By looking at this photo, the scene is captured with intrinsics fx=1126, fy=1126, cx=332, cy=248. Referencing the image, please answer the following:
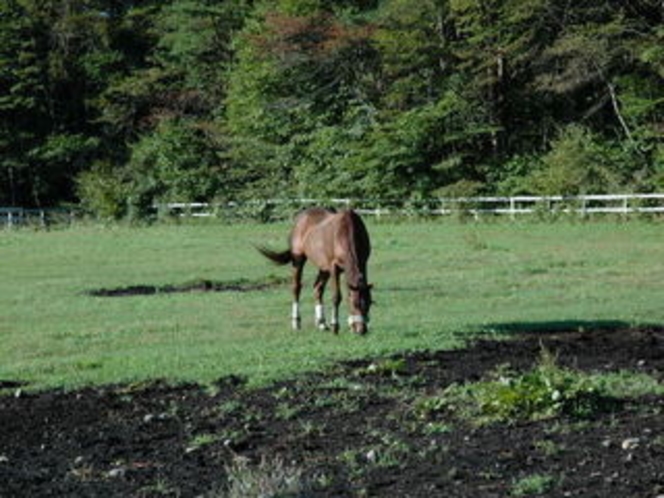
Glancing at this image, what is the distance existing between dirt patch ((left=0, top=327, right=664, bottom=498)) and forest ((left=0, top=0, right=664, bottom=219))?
109 feet

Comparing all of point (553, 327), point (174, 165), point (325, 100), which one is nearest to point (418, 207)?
point (325, 100)

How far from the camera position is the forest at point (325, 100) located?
157 feet

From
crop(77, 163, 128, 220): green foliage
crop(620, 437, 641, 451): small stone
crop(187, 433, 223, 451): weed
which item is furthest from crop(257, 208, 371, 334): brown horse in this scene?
crop(77, 163, 128, 220): green foliage

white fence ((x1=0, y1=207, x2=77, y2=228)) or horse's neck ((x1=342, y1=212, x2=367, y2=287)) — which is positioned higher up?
horse's neck ((x1=342, y1=212, x2=367, y2=287))

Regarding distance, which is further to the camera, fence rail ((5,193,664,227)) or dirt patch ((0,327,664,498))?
fence rail ((5,193,664,227))

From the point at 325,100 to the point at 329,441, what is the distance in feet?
166

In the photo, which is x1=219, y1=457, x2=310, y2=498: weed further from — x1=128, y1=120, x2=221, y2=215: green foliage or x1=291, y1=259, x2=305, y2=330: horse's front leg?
x1=128, y1=120, x2=221, y2=215: green foliage

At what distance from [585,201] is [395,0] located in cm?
1786

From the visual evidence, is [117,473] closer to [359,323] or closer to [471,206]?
[359,323]

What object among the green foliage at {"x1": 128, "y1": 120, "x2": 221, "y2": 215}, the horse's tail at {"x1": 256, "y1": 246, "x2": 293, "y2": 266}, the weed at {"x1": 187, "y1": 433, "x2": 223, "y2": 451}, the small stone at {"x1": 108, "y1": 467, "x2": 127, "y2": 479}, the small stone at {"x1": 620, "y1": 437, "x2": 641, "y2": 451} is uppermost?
the green foliage at {"x1": 128, "y1": 120, "x2": 221, "y2": 215}

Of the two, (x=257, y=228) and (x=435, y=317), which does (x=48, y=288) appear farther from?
(x=257, y=228)

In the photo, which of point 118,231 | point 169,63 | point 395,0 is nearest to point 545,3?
point 395,0

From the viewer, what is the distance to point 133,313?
2005cm

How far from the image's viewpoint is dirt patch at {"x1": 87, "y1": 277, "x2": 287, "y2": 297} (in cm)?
2394
